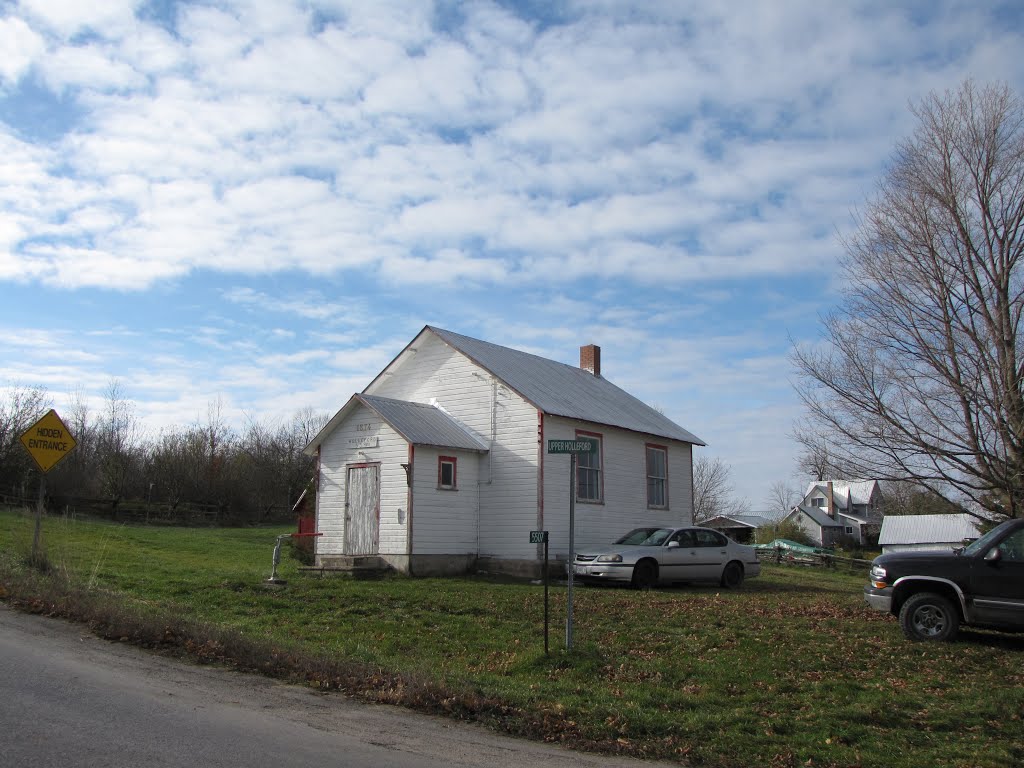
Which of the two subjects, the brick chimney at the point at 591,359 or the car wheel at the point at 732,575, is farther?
the brick chimney at the point at 591,359


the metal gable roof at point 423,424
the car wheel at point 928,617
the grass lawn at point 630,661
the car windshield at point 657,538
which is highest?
the metal gable roof at point 423,424

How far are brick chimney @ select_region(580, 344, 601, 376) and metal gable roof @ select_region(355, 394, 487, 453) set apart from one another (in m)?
9.17

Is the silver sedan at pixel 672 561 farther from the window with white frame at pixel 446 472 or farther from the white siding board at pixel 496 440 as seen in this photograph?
the window with white frame at pixel 446 472

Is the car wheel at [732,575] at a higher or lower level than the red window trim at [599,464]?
lower

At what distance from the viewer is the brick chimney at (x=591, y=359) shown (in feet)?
102

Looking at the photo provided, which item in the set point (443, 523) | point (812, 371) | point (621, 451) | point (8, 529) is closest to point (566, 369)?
point (621, 451)

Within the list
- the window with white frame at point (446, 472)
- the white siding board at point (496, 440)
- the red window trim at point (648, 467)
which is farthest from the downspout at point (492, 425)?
the red window trim at point (648, 467)

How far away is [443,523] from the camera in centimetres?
2069

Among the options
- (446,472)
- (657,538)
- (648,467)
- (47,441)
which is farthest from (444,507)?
(47,441)

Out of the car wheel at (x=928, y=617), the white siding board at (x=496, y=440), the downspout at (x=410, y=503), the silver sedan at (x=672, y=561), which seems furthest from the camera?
the white siding board at (x=496, y=440)

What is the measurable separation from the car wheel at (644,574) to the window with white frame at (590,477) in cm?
399

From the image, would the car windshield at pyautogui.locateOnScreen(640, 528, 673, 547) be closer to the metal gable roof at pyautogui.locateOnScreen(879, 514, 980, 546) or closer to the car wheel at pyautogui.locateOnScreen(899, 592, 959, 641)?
the car wheel at pyautogui.locateOnScreen(899, 592, 959, 641)

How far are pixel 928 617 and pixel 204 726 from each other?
974cm

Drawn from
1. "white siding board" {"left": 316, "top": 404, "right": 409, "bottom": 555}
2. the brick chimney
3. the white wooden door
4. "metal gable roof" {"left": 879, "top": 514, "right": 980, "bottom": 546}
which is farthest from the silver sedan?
"metal gable roof" {"left": 879, "top": 514, "right": 980, "bottom": 546}
